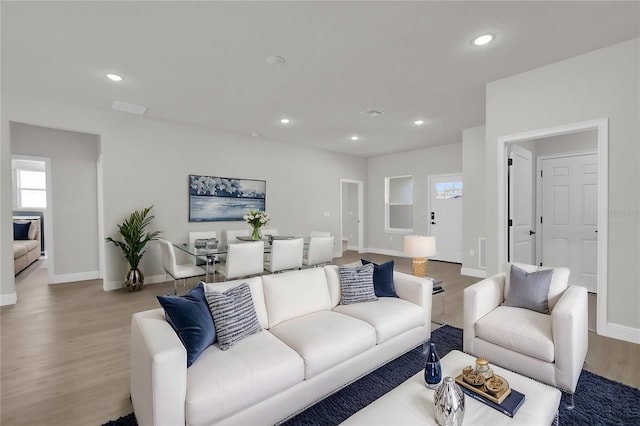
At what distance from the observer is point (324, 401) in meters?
1.95

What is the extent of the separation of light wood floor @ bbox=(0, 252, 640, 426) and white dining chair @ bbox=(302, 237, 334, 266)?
5.64ft

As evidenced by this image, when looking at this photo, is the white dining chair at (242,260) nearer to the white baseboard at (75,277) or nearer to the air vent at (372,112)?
the air vent at (372,112)

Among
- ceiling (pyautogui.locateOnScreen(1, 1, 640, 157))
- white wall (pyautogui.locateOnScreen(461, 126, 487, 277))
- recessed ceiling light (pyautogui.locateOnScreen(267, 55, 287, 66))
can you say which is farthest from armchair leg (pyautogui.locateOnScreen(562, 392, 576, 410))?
white wall (pyautogui.locateOnScreen(461, 126, 487, 277))

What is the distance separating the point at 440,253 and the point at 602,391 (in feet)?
16.8

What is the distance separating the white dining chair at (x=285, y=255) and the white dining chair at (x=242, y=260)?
0.67 feet

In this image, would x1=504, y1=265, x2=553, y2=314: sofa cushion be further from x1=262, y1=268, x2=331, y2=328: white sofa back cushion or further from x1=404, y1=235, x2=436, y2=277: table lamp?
x1=262, y1=268, x2=331, y2=328: white sofa back cushion

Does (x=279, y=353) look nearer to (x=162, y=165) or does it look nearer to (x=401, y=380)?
(x=401, y=380)

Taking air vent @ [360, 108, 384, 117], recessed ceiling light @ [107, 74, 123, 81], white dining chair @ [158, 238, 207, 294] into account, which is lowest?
white dining chair @ [158, 238, 207, 294]

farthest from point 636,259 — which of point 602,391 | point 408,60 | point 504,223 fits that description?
point 408,60

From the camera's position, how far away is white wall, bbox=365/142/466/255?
6.82 metres

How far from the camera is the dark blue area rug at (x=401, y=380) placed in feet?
5.79

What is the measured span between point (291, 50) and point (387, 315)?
8.29 feet

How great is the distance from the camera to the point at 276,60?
2.99 meters

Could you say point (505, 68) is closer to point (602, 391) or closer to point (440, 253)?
point (602, 391)
